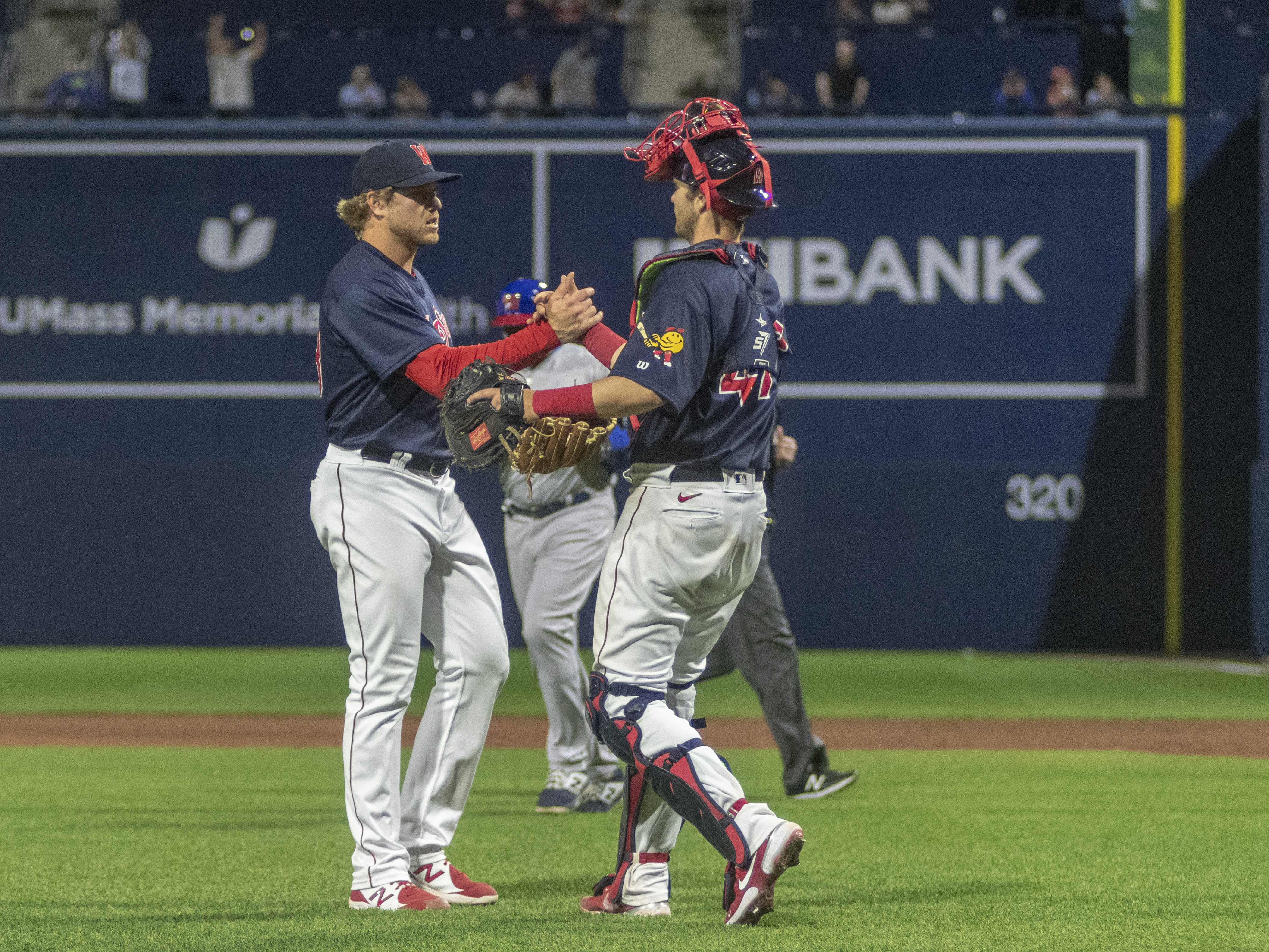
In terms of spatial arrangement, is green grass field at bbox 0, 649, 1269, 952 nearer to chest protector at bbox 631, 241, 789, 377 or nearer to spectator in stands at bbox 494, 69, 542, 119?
chest protector at bbox 631, 241, 789, 377

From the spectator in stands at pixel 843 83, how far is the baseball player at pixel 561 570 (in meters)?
8.16

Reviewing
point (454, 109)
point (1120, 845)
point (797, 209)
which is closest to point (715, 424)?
point (1120, 845)

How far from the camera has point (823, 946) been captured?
366cm

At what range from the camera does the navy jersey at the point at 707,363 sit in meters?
3.68

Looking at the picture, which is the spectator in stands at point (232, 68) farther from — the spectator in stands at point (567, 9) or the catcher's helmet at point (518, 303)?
the catcher's helmet at point (518, 303)

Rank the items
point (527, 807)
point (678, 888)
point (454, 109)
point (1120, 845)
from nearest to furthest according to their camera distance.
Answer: point (678, 888) → point (1120, 845) → point (527, 807) → point (454, 109)

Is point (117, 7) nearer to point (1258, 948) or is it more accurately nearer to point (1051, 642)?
point (1051, 642)

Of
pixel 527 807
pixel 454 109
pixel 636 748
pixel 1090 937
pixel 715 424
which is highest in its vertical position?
pixel 454 109

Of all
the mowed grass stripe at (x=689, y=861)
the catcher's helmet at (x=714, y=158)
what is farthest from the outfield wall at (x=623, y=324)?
the catcher's helmet at (x=714, y=158)

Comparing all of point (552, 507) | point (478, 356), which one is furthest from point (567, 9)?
point (478, 356)

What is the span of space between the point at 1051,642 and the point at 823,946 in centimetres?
980

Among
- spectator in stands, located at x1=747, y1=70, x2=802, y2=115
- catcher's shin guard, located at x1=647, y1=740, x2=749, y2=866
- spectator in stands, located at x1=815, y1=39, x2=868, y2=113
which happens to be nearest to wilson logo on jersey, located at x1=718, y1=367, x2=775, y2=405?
catcher's shin guard, located at x1=647, y1=740, x2=749, y2=866

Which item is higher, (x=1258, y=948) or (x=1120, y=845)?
(x=1258, y=948)

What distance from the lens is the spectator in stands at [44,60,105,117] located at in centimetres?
1338
